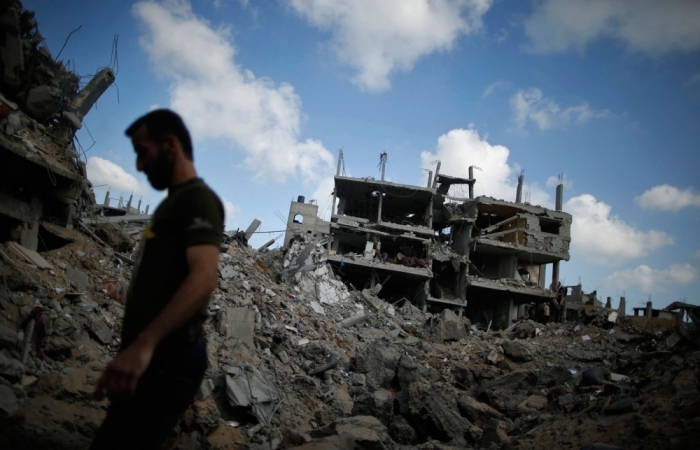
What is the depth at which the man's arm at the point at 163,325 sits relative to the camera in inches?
51.9

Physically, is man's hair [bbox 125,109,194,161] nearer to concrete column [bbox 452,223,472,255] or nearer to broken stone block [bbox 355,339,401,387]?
broken stone block [bbox 355,339,401,387]

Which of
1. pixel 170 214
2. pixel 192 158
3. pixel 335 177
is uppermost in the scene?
pixel 335 177

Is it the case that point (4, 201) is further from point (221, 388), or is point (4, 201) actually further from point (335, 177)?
point (335, 177)

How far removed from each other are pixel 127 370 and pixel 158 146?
2.77 feet

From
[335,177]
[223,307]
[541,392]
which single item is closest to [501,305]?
[335,177]

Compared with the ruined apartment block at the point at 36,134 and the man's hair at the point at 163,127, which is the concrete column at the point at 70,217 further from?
the man's hair at the point at 163,127

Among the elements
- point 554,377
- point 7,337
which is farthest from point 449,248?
point 7,337

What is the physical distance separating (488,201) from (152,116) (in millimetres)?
26105

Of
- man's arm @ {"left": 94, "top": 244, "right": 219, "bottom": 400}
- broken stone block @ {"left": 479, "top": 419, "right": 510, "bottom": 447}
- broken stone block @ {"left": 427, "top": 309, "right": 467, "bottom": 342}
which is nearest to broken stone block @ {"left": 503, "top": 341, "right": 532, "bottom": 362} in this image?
broken stone block @ {"left": 427, "top": 309, "right": 467, "bottom": 342}

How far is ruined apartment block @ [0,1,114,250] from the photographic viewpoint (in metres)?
6.76

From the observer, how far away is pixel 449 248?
24953mm

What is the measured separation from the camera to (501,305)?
83.6 ft

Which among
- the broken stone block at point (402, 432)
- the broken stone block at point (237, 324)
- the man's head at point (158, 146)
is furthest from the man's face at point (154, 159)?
the broken stone block at point (237, 324)

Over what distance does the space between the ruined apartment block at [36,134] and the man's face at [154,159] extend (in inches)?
253
